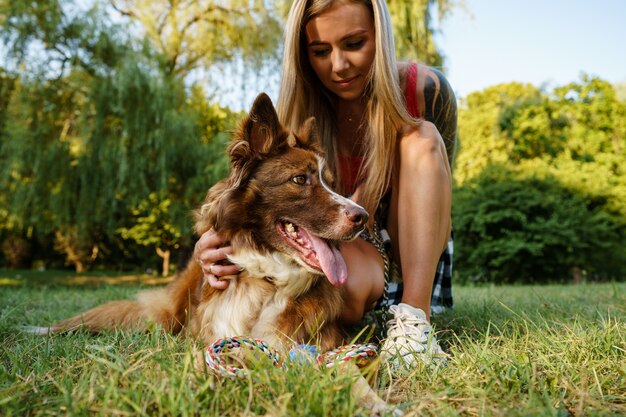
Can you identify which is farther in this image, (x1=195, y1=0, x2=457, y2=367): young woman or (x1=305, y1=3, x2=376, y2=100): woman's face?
(x1=305, y1=3, x2=376, y2=100): woman's face

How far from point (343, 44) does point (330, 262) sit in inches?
55.7

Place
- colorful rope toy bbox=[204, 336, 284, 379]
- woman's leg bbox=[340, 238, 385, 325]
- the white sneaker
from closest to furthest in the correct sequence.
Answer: colorful rope toy bbox=[204, 336, 284, 379]
the white sneaker
woman's leg bbox=[340, 238, 385, 325]

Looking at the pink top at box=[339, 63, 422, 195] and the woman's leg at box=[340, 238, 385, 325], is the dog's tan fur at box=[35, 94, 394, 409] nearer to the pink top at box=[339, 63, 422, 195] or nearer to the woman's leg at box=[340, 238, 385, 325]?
the woman's leg at box=[340, 238, 385, 325]

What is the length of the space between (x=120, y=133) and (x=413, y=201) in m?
8.41

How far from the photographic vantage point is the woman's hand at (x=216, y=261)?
260 centimetres

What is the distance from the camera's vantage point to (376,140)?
3.05 m

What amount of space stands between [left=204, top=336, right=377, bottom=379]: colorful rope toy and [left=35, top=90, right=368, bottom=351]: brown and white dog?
31cm

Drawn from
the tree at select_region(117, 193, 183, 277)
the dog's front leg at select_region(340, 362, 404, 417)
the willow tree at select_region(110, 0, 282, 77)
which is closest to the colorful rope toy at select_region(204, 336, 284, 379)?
the dog's front leg at select_region(340, 362, 404, 417)

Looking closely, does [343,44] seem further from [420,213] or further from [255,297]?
[255,297]

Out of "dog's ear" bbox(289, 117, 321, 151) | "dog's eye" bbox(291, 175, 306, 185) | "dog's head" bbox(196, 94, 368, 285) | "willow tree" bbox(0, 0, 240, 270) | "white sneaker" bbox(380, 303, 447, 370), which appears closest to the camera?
"white sneaker" bbox(380, 303, 447, 370)

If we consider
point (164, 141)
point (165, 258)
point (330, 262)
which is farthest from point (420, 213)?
point (165, 258)

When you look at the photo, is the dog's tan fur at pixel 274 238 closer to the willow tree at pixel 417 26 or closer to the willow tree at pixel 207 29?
the willow tree at pixel 207 29

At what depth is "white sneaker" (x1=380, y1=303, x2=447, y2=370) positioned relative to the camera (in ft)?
6.81

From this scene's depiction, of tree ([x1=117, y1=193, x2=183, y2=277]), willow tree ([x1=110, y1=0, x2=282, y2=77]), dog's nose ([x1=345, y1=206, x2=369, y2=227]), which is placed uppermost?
willow tree ([x1=110, y1=0, x2=282, y2=77])
